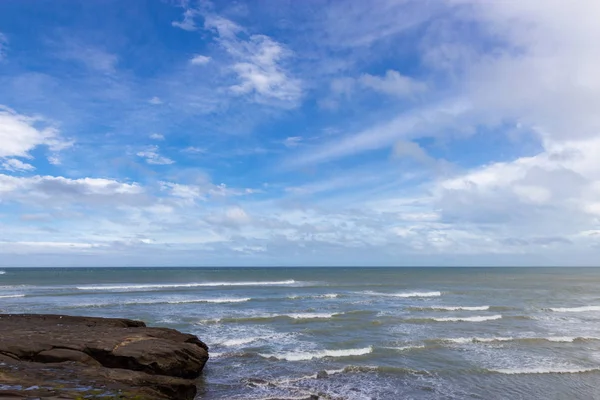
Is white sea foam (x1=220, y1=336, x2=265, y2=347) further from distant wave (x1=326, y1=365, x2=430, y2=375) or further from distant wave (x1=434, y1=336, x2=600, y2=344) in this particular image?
distant wave (x1=434, y1=336, x2=600, y2=344)

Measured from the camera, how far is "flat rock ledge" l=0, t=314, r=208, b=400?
10.2m

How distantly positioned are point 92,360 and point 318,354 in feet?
33.8

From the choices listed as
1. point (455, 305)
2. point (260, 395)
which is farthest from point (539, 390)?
point (455, 305)

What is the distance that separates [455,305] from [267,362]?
2723cm

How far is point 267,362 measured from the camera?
59.5ft

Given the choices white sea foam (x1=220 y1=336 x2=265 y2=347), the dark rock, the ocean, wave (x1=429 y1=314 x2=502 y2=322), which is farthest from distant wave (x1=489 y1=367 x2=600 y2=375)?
white sea foam (x1=220 y1=336 x2=265 y2=347)

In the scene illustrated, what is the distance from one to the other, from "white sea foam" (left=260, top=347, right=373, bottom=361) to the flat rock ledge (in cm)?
398

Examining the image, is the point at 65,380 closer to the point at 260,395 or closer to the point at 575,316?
the point at 260,395

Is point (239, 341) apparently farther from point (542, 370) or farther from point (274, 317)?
point (542, 370)

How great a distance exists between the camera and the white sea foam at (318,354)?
61.8ft

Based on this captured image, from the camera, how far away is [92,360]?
44.6ft

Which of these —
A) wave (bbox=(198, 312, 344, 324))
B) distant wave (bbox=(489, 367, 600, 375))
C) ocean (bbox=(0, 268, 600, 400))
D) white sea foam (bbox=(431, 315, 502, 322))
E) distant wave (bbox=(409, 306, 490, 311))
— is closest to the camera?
ocean (bbox=(0, 268, 600, 400))

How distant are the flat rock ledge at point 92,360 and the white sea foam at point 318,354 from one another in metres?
3.98

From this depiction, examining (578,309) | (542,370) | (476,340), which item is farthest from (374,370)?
(578,309)
